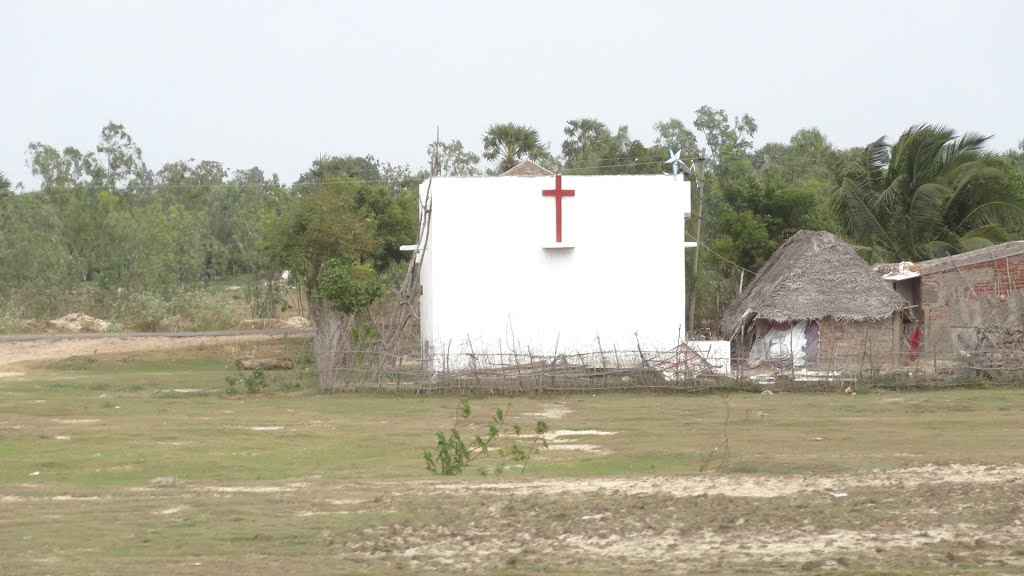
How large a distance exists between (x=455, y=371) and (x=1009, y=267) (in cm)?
1265

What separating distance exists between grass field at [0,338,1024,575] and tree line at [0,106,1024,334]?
991cm

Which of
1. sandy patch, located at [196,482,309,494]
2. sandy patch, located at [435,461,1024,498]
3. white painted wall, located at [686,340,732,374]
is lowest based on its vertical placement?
sandy patch, located at [196,482,309,494]

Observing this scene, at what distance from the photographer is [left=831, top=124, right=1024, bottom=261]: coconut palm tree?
32.8 meters

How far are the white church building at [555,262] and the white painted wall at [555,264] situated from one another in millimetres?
23

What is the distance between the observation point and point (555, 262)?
1061 inches

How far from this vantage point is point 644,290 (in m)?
27.0

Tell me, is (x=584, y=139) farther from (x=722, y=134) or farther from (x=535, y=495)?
(x=535, y=495)

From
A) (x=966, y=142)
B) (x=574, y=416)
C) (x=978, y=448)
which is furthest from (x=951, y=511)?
(x=966, y=142)

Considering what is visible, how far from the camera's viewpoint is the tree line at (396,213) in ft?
109

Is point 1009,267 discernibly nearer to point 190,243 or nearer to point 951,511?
point 951,511

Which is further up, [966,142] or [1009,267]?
[966,142]

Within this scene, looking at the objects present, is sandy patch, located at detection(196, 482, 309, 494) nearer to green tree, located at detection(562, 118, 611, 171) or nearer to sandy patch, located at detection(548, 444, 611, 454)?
sandy patch, located at detection(548, 444, 611, 454)

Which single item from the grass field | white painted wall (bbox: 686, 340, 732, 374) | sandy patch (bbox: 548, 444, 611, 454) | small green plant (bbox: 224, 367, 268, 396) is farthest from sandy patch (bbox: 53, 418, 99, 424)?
white painted wall (bbox: 686, 340, 732, 374)

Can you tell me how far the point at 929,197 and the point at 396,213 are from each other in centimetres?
1591
